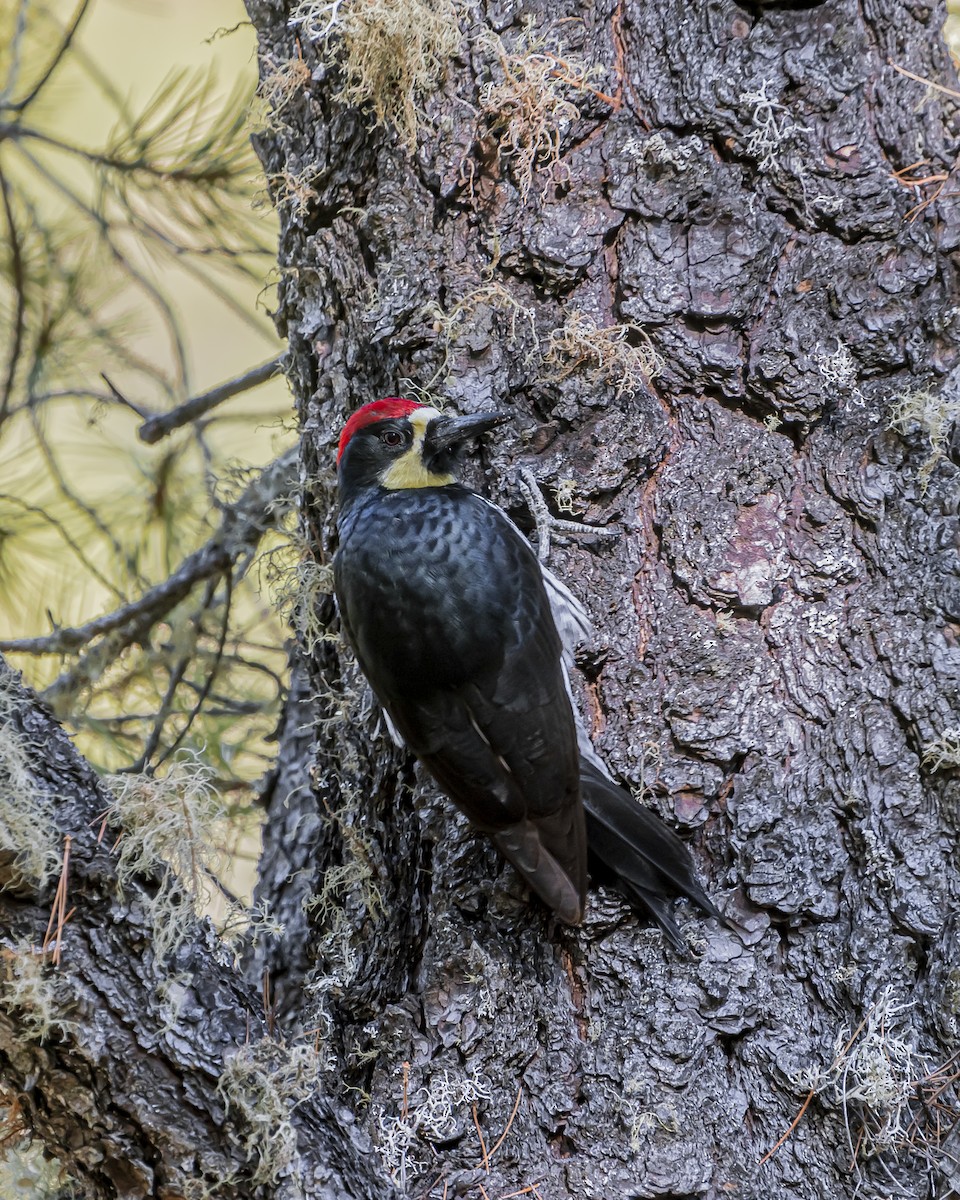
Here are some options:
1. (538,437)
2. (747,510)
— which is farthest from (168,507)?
(747,510)

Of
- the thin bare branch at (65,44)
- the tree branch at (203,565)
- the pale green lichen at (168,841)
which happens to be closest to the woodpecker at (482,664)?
the pale green lichen at (168,841)

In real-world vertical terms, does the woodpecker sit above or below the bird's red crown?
below

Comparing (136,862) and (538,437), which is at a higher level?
(538,437)

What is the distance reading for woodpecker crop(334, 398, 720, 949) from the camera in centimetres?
190

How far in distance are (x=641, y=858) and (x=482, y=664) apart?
46 centimetres

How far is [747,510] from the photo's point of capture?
1998mm

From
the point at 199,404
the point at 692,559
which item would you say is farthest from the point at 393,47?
the point at 199,404

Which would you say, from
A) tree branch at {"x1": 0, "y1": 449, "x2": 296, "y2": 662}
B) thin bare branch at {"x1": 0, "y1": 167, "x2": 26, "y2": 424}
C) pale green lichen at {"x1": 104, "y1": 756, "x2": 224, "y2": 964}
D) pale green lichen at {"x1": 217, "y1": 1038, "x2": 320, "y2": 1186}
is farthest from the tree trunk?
thin bare branch at {"x1": 0, "y1": 167, "x2": 26, "y2": 424}

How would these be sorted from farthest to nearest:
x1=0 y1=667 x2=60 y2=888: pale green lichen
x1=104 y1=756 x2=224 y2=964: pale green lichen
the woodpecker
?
the woodpecker < x1=104 y1=756 x2=224 y2=964: pale green lichen < x1=0 y1=667 x2=60 y2=888: pale green lichen

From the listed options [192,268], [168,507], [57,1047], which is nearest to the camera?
[57,1047]

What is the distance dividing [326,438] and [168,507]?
1271 mm

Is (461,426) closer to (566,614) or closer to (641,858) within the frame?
(566,614)

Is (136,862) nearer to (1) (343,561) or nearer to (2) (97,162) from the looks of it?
(1) (343,561)

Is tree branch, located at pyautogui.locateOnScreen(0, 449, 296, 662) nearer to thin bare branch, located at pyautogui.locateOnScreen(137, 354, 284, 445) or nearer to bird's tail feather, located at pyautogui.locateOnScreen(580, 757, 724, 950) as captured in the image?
thin bare branch, located at pyautogui.locateOnScreen(137, 354, 284, 445)
